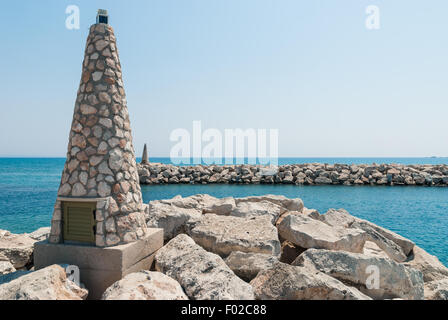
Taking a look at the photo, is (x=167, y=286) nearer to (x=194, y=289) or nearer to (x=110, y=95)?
(x=194, y=289)

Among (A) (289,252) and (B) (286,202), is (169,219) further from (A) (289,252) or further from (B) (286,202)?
(B) (286,202)

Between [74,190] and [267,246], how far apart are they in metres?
3.18

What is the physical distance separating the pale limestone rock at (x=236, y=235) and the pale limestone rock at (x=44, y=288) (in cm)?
225

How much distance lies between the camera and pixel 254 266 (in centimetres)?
452

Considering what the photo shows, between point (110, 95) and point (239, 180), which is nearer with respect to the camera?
point (110, 95)

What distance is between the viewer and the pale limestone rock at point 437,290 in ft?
15.7

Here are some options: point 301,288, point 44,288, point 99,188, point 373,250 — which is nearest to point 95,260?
point 44,288

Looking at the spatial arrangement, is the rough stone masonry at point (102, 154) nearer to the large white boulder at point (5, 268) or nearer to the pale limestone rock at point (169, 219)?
the large white boulder at point (5, 268)

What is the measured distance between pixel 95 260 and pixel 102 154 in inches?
59.4

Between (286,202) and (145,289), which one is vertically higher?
(286,202)

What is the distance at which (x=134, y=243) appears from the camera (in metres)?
4.39

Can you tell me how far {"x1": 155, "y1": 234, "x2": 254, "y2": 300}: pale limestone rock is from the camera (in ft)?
11.7

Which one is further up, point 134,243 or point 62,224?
point 62,224
